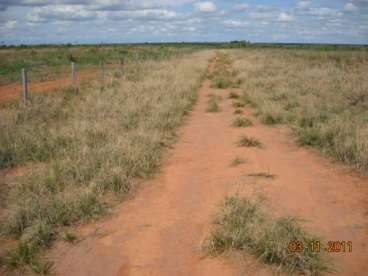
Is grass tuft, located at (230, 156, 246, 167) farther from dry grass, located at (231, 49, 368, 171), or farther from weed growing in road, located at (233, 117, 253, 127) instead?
weed growing in road, located at (233, 117, 253, 127)

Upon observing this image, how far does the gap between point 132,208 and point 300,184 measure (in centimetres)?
277

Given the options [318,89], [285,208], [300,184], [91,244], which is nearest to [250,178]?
[300,184]

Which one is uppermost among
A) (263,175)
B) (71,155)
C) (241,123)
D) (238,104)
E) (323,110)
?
(323,110)

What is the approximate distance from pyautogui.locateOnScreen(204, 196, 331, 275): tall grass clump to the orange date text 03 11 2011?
44 mm

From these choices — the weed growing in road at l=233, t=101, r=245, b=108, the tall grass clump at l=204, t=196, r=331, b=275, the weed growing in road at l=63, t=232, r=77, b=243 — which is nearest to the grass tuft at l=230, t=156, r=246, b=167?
the tall grass clump at l=204, t=196, r=331, b=275

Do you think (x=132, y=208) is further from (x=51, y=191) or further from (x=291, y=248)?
(x=291, y=248)

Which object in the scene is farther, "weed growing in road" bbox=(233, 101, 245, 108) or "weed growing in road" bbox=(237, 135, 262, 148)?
"weed growing in road" bbox=(233, 101, 245, 108)

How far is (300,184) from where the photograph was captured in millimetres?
6613

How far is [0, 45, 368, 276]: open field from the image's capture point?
14.4 ft

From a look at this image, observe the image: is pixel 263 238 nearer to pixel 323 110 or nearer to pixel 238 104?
pixel 323 110

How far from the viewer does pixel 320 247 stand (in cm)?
447

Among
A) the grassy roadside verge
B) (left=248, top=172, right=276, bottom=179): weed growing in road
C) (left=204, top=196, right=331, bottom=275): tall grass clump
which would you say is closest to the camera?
(left=204, top=196, right=331, bottom=275): tall grass clump

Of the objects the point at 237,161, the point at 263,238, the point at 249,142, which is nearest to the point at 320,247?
the point at 263,238

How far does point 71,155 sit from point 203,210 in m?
3.21
